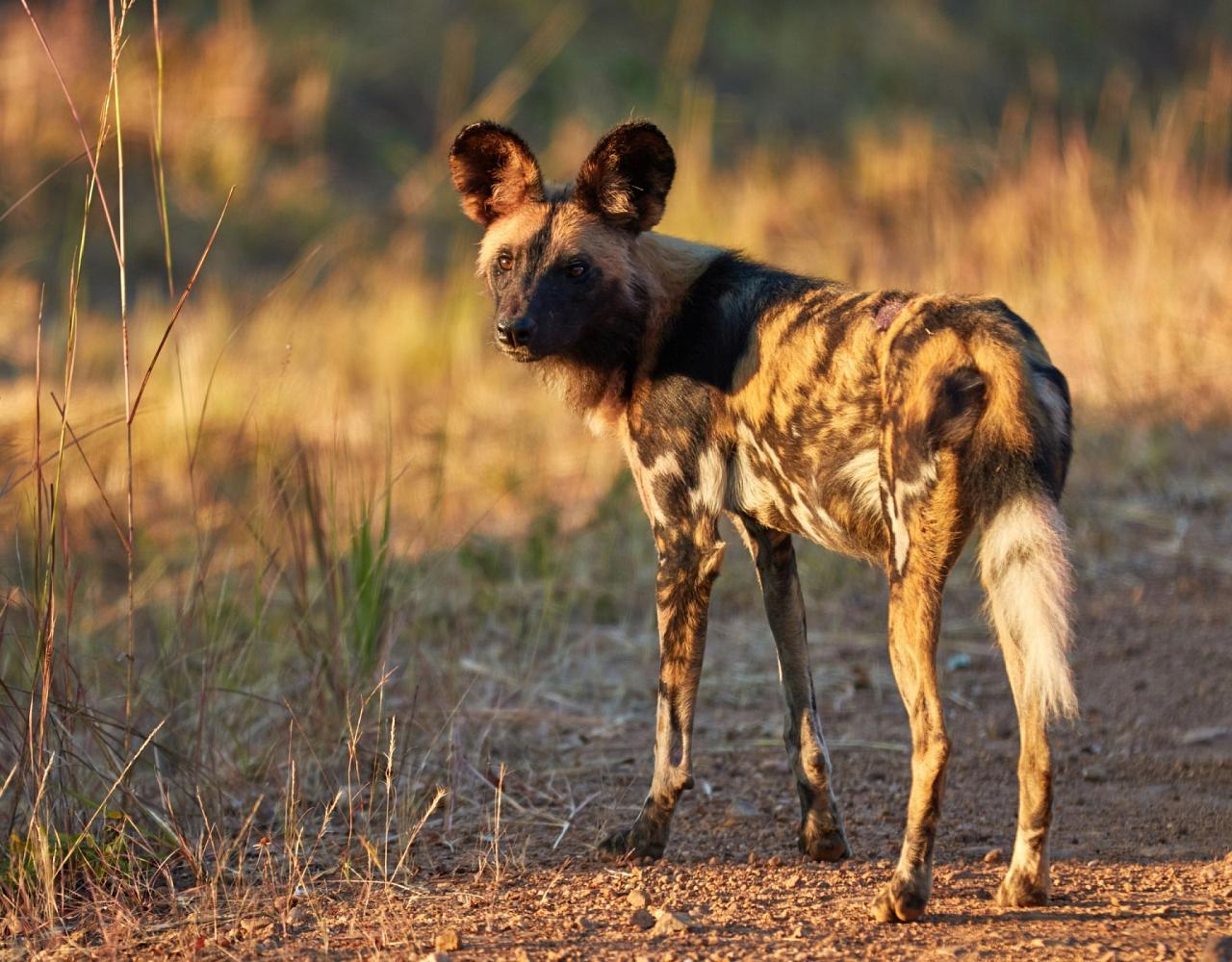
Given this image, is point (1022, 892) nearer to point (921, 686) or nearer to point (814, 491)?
point (921, 686)

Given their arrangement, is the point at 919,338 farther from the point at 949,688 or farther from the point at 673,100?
the point at 673,100

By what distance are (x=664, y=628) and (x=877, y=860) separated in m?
0.70

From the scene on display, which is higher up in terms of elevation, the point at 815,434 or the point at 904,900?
the point at 815,434

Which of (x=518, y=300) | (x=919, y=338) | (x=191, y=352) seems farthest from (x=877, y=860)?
(x=191, y=352)

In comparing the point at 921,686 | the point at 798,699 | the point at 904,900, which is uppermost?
the point at 921,686

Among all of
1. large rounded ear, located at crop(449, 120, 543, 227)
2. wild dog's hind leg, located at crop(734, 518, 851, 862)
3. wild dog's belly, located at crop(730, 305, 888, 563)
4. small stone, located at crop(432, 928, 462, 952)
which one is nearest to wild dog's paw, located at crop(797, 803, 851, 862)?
wild dog's hind leg, located at crop(734, 518, 851, 862)

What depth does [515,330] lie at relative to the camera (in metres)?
3.35

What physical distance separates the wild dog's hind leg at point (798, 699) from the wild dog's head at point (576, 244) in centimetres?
57

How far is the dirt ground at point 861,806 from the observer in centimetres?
278

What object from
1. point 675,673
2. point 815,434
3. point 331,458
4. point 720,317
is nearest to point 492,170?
point 720,317

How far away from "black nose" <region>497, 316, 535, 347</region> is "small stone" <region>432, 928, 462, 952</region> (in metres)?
1.31

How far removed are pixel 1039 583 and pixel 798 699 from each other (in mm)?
965

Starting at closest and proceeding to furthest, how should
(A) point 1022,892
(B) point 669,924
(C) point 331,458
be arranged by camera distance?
(B) point 669,924, (A) point 1022,892, (C) point 331,458

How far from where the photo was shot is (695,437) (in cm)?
338
